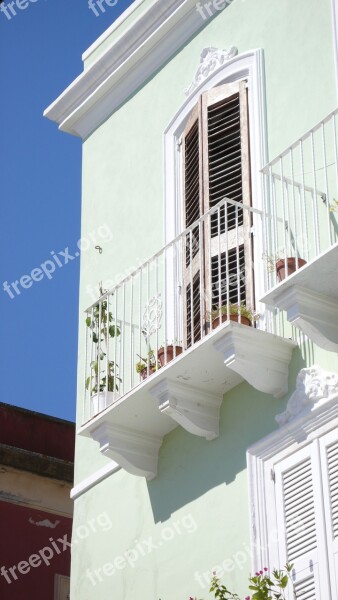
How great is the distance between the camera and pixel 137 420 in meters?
12.6

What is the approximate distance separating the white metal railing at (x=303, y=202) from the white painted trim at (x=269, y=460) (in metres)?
1.03

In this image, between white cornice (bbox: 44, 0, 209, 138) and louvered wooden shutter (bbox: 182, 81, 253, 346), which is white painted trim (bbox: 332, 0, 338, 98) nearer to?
louvered wooden shutter (bbox: 182, 81, 253, 346)

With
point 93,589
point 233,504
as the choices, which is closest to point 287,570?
point 233,504

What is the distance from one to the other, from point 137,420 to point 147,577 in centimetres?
123

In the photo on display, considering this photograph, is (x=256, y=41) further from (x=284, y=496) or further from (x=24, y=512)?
(x=24, y=512)

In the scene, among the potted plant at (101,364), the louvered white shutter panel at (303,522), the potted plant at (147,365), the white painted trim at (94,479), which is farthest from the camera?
the white painted trim at (94,479)

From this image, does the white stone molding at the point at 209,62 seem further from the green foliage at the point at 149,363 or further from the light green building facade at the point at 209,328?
the green foliage at the point at 149,363

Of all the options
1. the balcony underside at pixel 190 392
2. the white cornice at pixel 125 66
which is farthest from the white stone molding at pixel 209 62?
the balcony underside at pixel 190 392

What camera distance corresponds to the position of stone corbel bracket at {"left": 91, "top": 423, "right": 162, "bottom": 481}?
497 inches

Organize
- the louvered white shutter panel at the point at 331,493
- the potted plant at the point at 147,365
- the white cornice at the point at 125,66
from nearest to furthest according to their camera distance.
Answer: the louvered white shutter panel at the point at 331,493, the potted plant at the point at 147,365, the white cornice at the point at 125,66

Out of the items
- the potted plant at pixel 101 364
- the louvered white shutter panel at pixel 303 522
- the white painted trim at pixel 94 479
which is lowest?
the louvered white shutter panel at pixel 303 522

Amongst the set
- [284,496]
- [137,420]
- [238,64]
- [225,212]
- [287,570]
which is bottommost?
[287,570]

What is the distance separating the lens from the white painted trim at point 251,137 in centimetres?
1270

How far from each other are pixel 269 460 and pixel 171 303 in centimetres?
220
